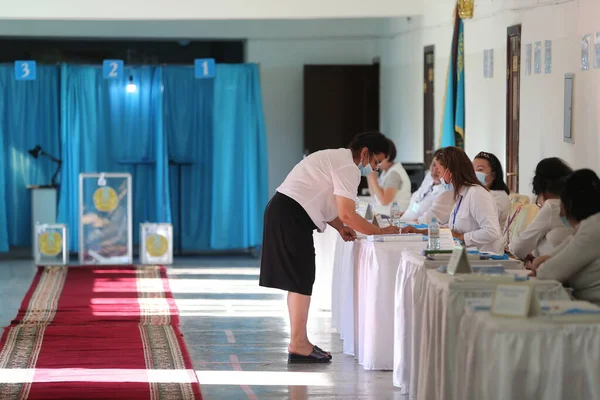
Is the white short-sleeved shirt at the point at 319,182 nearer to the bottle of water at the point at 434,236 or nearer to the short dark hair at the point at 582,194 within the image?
the bottle of water at the point at 434,236

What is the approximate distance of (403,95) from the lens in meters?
11.8

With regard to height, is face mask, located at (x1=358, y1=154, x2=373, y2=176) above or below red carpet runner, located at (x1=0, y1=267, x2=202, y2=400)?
above

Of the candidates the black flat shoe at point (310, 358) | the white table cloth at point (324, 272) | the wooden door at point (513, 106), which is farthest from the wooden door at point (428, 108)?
the black flat shoe at point (310, 358)

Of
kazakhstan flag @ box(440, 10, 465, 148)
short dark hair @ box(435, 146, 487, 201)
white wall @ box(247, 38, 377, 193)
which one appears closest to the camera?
short dark hair @ box(435, 146, 487, 201)

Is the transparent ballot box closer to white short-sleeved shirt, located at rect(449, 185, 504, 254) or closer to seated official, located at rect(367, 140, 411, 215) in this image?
seated official, located at rect(367, 140, 411, 215)

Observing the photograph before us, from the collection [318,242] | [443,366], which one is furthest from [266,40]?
[443,366]

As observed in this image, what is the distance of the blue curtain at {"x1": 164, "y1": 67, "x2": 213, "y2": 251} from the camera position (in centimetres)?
1167

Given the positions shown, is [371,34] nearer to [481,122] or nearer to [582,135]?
[481,122]

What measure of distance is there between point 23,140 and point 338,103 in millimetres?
3596

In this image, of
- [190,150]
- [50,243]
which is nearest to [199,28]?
[190,150]

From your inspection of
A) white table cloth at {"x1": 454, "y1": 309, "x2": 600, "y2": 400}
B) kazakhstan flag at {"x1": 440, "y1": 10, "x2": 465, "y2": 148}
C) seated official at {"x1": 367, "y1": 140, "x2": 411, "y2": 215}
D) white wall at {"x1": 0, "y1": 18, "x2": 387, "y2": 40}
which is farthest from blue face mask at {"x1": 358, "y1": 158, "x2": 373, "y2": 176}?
white wall at {"x1": 0, "y1": 18, "x2": 387, "y2": 40}

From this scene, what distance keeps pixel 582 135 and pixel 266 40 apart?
6.77m

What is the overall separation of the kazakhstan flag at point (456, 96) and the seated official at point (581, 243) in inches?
195

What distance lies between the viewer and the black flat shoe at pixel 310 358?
20.8ft
